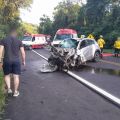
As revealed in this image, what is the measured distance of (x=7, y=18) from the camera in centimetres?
4459

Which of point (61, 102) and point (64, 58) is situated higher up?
point (64, 58)

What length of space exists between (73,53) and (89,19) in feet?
160

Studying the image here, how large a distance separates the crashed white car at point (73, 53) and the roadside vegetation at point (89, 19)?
21.9 meters

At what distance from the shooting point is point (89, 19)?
67562 mm

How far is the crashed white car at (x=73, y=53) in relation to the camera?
18.6 meters

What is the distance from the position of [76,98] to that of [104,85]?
2.84 meters

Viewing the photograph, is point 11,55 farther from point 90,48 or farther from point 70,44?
point 90,48

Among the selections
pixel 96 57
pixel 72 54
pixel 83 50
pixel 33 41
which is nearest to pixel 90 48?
pixel 83 50

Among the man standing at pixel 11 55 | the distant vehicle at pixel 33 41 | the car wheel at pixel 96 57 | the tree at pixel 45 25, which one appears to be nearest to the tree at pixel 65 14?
the tree at pixel 45 25

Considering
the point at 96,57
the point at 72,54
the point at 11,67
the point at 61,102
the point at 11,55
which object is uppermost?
the point at 11,55

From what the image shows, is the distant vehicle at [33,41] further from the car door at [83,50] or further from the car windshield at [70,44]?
the car windshield at [70,44]

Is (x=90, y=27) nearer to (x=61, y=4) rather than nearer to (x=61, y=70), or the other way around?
(x=61, y=4)

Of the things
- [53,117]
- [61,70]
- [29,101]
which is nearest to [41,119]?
[53,117]

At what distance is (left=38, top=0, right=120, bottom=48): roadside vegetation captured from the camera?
50569 millimetres
